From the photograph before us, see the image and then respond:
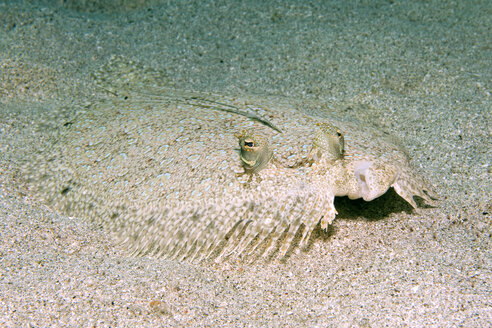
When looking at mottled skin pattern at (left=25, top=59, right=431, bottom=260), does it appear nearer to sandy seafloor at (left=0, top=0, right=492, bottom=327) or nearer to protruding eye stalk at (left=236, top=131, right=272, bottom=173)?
protruding eye stalk at (left=236, top=131, right=272, bottom=173)

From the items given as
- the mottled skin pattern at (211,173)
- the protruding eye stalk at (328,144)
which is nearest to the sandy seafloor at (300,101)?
the mottled skin pattern at (211,173)

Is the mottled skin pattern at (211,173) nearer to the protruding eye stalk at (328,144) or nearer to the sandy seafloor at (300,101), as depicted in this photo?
the protruding eye stalk at (328,144)

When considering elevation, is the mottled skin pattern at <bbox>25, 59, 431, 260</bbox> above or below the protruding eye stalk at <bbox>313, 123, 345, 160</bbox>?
below

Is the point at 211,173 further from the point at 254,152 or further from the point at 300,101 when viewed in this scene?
the point at 300,101

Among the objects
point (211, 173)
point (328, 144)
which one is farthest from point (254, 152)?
Answer: point (328, 144)

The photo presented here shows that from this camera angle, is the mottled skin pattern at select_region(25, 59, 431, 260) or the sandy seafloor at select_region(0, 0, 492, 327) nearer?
the sandy seafloor at select_region(0, 0, 492, 327)

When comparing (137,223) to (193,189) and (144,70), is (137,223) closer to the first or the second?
(193,189)

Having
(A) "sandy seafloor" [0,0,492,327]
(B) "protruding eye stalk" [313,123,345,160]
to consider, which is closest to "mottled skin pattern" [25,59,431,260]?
(B) "protruding eye stalk" [313,123,345,160]
